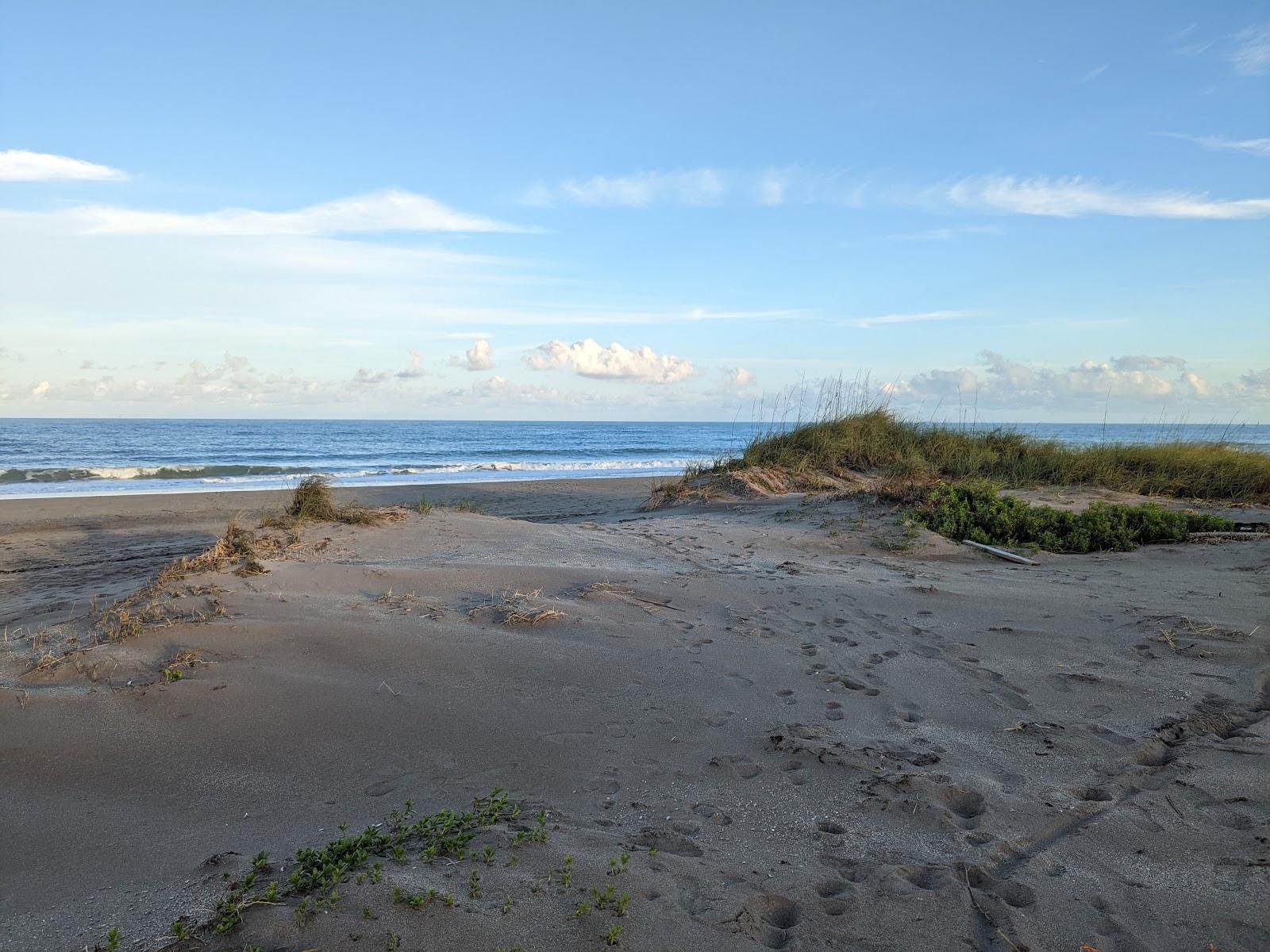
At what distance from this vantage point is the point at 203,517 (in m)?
13.2

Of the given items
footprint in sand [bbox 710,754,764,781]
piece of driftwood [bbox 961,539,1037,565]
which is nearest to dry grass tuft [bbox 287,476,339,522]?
footprint in sand [bbox 710,754,764,781]

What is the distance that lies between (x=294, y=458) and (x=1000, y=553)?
88.4ft

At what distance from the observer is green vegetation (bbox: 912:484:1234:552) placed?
8.43 metres

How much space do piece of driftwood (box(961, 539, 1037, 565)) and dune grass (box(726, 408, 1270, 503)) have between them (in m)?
3.92

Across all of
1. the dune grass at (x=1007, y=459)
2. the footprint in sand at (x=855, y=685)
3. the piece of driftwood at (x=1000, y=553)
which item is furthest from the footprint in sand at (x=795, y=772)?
the dune grass at (x=1007, y=459)

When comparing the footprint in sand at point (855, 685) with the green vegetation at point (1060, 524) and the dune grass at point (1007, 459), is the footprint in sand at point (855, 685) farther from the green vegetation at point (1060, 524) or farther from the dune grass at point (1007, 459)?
the dune grass at point (1007, 459)

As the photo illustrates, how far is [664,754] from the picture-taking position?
3693 millimetres

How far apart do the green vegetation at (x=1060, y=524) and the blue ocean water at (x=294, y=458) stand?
6.31m

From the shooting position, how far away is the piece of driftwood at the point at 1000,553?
7801 millimetres

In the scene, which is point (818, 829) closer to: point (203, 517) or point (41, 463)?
point (203, 517)

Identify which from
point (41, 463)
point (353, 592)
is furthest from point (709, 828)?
point (41, 463)

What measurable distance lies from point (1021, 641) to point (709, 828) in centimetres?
323

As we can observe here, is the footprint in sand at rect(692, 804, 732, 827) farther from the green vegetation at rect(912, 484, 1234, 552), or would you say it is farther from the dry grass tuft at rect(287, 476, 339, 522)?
the green vegetation at rect(912, 484, 1234, 552)

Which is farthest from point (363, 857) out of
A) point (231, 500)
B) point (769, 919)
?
point (231, 500)
